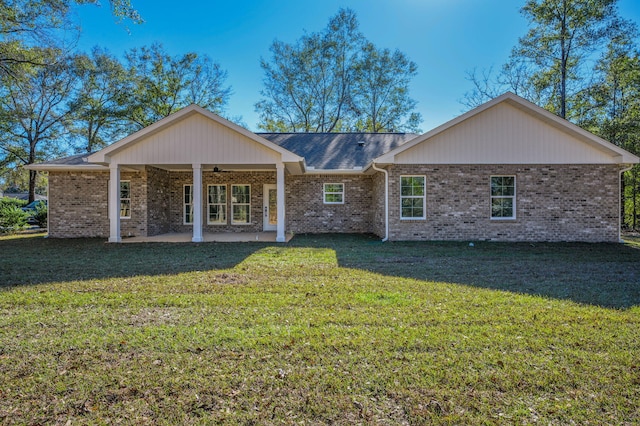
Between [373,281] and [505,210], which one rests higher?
[505,210]

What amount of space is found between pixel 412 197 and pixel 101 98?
2694 cm

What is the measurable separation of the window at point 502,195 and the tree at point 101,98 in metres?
26.6

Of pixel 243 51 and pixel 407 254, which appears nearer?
pixel 407 254

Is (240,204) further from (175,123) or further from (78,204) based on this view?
(78,204)

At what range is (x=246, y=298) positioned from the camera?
5.32 metres

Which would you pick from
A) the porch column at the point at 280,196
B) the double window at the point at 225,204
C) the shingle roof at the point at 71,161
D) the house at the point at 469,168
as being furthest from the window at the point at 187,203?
the porch column at the point at 280,196

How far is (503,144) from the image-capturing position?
39.9 ft

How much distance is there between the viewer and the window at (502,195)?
1250 cm

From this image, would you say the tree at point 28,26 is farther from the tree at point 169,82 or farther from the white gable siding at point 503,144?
the tree at point 169,82

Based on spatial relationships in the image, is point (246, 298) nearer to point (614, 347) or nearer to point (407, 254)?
point (614, 347)

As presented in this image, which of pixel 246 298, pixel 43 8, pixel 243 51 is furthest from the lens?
pixel 243 51

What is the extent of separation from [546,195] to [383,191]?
Result: 17.5 feet

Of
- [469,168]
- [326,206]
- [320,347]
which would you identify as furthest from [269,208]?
[320,347]

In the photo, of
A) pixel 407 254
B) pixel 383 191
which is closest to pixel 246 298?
pixel 407 254
